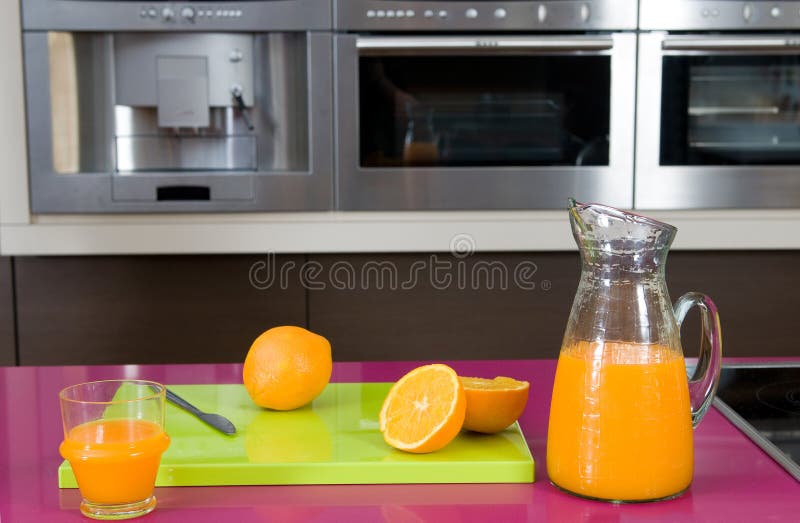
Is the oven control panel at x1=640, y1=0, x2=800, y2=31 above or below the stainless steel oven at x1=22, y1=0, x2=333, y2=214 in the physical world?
above

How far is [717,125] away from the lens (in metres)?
2.03

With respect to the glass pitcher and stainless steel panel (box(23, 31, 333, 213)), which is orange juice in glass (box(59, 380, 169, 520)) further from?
stainless steel panel (box(23, 31, 333, 213))

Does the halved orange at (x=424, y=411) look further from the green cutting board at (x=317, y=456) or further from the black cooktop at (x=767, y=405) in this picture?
the black cooktop at (x=767, y=405)

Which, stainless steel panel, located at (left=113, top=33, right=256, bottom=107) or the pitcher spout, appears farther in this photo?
stainless steel panel, located at (left=113, top=33, right=256, bottom=107)

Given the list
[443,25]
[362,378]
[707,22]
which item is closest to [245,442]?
[362,378]

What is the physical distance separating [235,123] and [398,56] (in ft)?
1.32

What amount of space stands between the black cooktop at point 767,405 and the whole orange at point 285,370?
0.39m

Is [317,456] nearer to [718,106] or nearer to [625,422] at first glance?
[625,422]

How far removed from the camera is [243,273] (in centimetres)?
200

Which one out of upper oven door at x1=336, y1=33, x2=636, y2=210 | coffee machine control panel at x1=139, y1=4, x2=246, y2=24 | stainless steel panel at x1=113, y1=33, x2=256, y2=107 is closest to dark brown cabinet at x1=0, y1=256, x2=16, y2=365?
stainless steel panel at x1=113, y1=33, x2=256, y2=107

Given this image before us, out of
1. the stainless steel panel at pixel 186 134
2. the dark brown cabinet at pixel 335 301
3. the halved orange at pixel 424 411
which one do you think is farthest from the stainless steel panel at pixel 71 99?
the halved orange at pixel 424 411

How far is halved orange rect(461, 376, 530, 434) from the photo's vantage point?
2.39 ft

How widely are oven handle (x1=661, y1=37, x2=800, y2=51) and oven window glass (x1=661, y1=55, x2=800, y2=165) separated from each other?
1.0 inches

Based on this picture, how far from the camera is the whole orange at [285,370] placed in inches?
31.8
